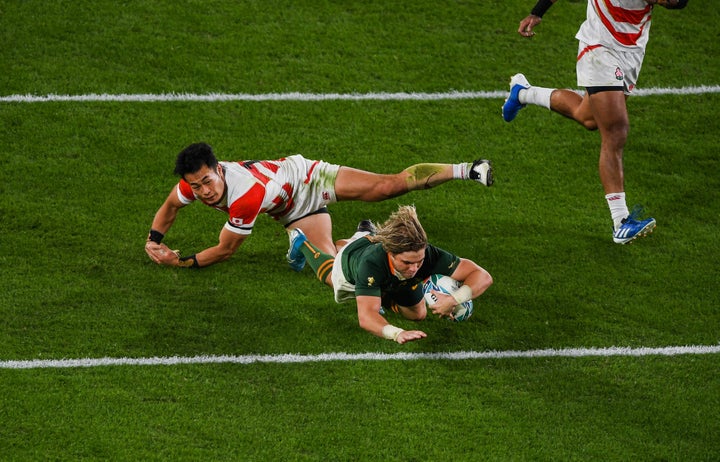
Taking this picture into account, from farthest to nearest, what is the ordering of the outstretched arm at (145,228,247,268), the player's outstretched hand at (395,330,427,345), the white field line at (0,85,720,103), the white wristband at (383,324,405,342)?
1. the white field line at (0,85,720,103)
2. the outstretched arm at (145,228,247,268)
3. the white wristband at (383,324,405,342)
4. the player's outstretched hand at (395,330,427,345)

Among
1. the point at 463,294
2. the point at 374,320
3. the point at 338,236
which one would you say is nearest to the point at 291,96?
the point at 338,236

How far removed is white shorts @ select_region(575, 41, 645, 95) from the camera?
360 inches

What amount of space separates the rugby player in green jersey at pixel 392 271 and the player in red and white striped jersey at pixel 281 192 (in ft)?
1.00

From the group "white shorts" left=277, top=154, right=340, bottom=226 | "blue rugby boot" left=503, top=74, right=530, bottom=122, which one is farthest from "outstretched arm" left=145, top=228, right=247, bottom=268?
"blue rugby boot" left=503, top=74, right=530, bottom=122

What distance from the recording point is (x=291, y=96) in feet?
36.6

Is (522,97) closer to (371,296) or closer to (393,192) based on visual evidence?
(393,192)

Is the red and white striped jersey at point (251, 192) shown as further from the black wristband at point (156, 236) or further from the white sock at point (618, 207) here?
the white sock at point (618, 207)

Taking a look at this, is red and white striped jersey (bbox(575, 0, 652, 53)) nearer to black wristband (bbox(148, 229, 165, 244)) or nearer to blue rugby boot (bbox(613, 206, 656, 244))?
blue rugby boot (bbox(613, 206, 656, 244))

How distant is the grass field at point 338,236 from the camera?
7.47m

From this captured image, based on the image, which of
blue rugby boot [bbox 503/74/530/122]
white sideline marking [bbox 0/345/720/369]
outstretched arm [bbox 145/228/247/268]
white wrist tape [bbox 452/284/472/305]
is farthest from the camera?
blue rugby boot [bbox 503/74/530/122]

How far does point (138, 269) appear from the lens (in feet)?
29.6

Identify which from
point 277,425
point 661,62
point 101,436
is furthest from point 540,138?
→ point 101,436

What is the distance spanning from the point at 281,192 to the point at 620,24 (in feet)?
10.3

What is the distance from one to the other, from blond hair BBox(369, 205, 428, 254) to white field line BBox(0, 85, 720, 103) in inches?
153
